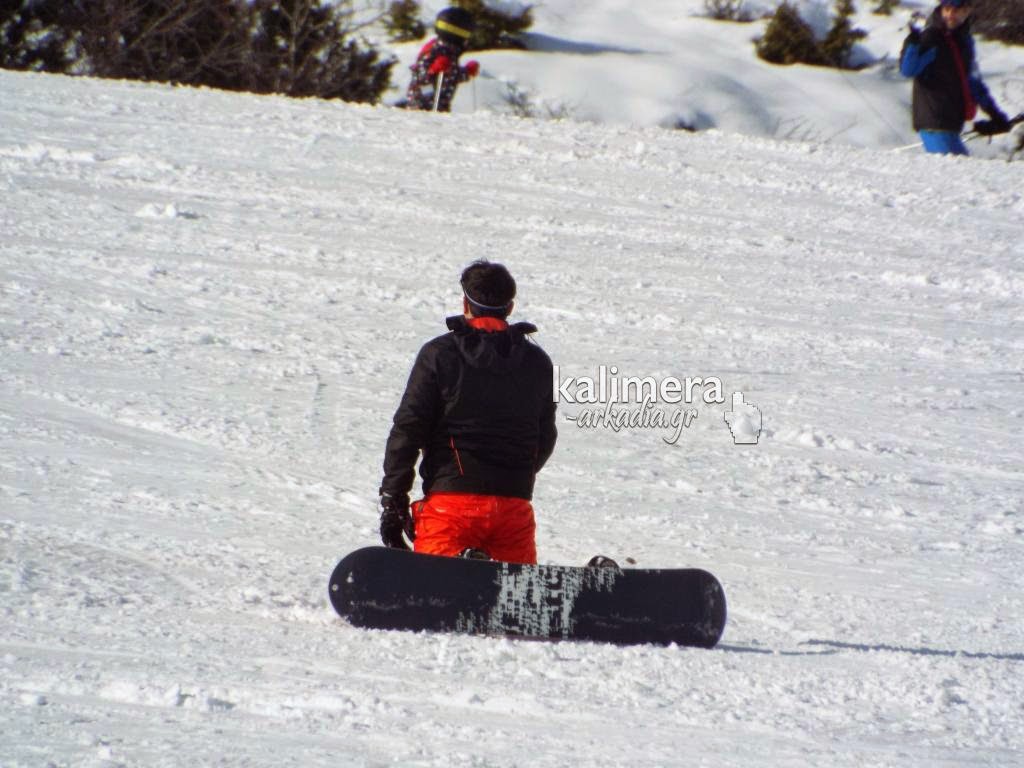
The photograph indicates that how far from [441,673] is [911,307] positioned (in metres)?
6.83

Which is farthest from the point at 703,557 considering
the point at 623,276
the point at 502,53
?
the point at 502,53

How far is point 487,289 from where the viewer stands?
4531mm

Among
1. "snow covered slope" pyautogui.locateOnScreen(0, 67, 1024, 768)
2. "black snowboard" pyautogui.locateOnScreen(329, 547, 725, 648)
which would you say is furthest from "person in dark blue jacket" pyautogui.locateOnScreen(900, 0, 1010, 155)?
"black snowboard" pyautogui.locateOnScreen(329, 547, 725, 648)

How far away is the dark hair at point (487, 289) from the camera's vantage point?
4.53 m

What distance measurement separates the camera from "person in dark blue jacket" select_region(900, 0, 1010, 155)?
11.2m

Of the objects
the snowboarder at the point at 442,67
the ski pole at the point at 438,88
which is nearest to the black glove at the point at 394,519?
the snowboarder at the point at 442,67

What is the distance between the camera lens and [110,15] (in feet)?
68.7

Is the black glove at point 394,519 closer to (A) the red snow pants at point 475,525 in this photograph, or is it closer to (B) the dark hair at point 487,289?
(A) the red snow pants at point 475,525

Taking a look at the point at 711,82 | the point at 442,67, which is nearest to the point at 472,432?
the point at 442,67

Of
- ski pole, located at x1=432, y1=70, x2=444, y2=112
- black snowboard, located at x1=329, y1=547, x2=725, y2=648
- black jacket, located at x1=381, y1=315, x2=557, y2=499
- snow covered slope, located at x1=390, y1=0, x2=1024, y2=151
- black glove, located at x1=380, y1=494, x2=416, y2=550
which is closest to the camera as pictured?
black snowboard, located at x1=329, y1=547, x2=725, y2=648

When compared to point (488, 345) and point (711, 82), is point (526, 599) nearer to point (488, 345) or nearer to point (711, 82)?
point (488, 345)

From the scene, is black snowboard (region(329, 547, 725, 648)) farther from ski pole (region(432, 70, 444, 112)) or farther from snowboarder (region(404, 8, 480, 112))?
ski pole (region(432, 70, 444, 112))

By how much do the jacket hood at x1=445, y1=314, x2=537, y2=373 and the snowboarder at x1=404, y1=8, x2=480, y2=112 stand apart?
1002cm

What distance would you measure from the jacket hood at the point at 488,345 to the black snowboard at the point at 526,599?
63cm
